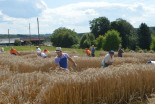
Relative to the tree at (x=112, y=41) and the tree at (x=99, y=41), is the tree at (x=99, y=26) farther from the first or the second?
the tree at (x=112, y=41)

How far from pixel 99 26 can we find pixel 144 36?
858 inches

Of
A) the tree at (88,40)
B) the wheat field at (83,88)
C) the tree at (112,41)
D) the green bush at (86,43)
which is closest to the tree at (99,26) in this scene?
the tree at (88,40)

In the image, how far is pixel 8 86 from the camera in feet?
14.7

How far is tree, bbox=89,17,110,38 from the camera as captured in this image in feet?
250

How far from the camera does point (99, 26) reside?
77750mm

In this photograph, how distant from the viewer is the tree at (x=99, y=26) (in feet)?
250

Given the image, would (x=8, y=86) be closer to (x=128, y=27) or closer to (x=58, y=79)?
(x=58, y=79)

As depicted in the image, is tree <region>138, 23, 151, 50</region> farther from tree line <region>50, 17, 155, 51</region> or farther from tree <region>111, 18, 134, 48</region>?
tree <region>111, 18, 134, 48</region>

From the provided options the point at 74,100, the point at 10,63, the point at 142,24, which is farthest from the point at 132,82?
the point at 142,24

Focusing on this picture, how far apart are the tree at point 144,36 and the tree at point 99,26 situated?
17.4m

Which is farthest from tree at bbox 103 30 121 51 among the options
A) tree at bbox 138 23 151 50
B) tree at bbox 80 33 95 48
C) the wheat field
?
the wheat field

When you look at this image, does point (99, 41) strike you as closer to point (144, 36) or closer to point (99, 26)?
point (99, 26)

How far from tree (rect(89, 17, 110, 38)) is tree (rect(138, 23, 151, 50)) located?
57.1 feet

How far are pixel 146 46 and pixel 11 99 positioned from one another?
62.8 m
